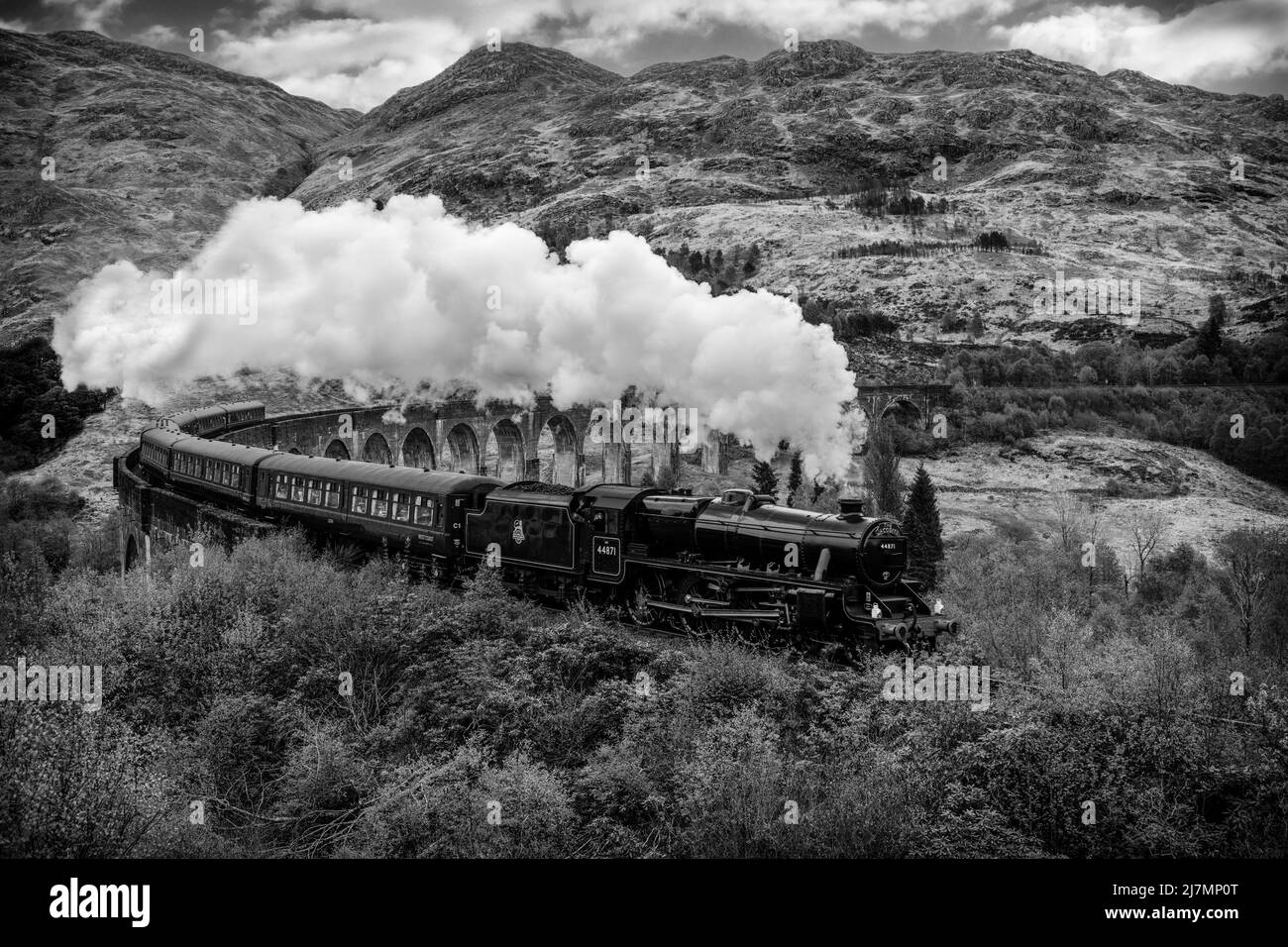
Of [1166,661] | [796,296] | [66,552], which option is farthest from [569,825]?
[796,296]

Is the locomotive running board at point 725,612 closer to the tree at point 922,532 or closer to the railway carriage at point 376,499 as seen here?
the railway carriage at point 376,499

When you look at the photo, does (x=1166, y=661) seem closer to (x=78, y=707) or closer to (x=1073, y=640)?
(x=1073, y=640)

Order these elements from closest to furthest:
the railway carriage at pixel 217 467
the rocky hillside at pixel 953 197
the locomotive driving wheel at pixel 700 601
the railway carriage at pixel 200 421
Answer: the locomotive driving wheel at pixel 700 601
the railway carriage at pixel 217 467
the railway carriage at pixel 200 421
the rocky hillside at pixel 953 197

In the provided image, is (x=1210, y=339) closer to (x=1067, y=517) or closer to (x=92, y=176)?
(x=1067, y=517)

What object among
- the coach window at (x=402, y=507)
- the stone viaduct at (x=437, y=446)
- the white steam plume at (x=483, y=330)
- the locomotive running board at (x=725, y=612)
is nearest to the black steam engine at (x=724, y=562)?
the locomotive running board at (x=725, y=612)

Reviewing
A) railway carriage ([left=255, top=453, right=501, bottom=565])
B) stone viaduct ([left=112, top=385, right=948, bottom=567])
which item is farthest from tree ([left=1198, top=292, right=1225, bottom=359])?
railway carriage ([left=255, top=453, right=501, bottom=565])

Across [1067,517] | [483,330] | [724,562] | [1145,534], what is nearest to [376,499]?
[724,562]
